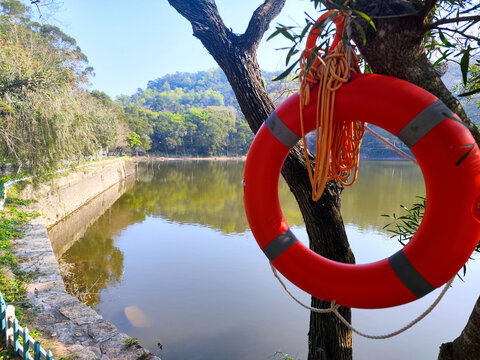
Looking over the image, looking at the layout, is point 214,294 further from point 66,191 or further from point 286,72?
point 66,191

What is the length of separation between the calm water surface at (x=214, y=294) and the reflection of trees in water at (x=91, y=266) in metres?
0.02

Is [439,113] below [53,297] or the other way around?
the other way around

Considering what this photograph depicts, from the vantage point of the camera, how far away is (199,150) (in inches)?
1337

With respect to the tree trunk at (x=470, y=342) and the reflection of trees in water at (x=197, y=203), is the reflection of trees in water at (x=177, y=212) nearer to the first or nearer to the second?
the reflection of trees in water at (x=197, y=203)

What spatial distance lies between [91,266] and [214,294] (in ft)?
7.49

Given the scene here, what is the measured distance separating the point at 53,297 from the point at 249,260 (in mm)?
3335

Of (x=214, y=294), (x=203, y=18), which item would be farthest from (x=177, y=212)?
(x=203, y=18)

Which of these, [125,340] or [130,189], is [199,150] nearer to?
[130,189]

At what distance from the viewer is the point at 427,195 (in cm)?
85

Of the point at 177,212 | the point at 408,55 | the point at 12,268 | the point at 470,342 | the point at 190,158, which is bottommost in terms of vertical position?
the point at 177,212

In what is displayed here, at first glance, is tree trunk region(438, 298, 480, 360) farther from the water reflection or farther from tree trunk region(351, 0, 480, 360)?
the water reflection

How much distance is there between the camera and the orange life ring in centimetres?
78

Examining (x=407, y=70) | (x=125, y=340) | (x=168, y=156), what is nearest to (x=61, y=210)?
(x=125, y=340)

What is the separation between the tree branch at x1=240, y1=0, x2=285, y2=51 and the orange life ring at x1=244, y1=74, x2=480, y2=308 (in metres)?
0.90
